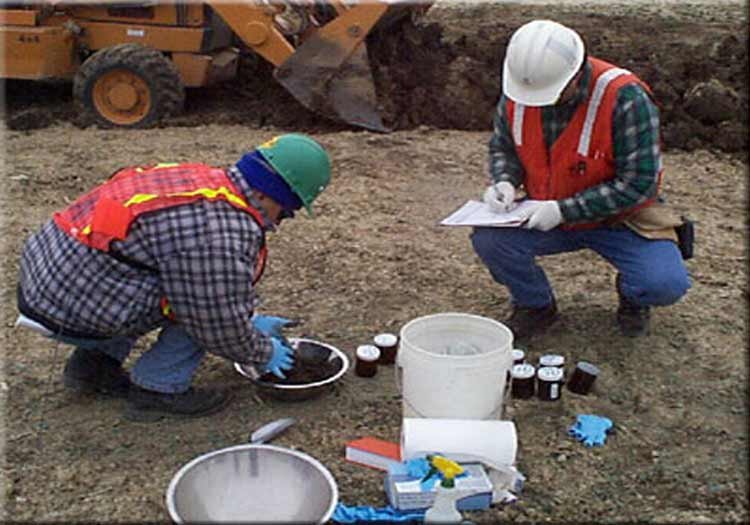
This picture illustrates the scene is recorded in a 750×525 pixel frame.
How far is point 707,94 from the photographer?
7.16 m

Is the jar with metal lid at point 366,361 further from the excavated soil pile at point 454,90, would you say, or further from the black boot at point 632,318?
the excavated soil pile at point 454,90

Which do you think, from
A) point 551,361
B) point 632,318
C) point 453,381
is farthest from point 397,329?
point 453,381

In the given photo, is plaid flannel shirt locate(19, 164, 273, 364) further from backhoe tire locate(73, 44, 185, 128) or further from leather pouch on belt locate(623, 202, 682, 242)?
backhoe tire locate(73, 44, 185, 128)

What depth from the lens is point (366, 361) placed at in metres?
3.64

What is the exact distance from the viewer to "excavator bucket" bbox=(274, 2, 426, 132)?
283 inches

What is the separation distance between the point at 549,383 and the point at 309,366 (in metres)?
0.81

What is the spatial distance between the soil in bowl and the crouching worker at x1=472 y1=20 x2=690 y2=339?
76 cm

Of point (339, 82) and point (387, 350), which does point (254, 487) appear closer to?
point (387, 350)

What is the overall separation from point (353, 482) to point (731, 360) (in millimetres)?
1625

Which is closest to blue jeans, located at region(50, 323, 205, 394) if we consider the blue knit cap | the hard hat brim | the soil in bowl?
the soil in bowl

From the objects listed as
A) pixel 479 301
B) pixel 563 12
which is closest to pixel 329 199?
pixel 479 301

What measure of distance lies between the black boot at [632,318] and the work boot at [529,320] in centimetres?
26

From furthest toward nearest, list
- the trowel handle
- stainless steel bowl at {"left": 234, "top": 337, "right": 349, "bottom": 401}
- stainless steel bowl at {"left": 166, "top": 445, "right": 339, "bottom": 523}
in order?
stainless steel bowl at {"left": 234, "top": 337, "right": 349, "bottom": 401}
the trowel handle
stainless steel bowl at {"left": 166, "top": 445, "right": 339, "bottom": 523}

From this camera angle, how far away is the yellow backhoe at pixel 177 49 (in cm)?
724
